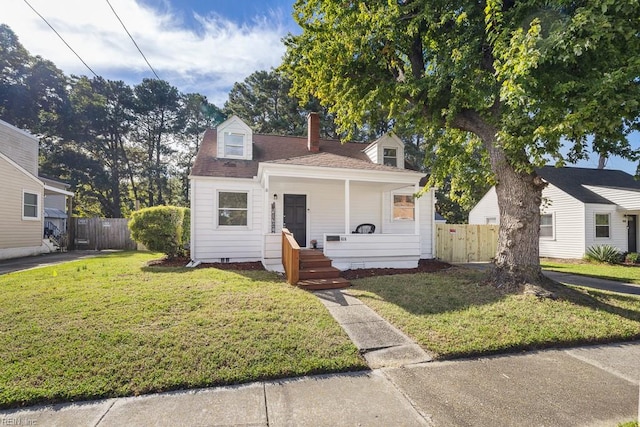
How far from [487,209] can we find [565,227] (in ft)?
13.5

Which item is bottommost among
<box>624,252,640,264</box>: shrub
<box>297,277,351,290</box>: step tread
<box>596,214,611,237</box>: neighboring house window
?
<box>624,252,640,264</box>: shrub

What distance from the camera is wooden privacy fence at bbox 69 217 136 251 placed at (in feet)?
55.2

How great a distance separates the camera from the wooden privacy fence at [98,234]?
1683 cm

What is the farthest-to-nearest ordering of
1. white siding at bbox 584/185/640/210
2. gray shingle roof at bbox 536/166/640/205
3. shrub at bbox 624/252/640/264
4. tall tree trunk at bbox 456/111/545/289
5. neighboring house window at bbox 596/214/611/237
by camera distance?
gray shingle roof at bbox 536/166/640/205 < neighboring house window at bbox 596/214/611/237 < white siding at bbox 584/185/640/210 < shrub at bbox 624/252/640/264 < tall tree trunk at bbox 456/111/545/289

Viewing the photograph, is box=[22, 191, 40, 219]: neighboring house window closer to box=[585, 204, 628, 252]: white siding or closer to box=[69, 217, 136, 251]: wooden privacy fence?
box=[69, 217, 136, 251]: wooden privacy fence

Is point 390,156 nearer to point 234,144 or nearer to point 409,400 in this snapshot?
point 234,144

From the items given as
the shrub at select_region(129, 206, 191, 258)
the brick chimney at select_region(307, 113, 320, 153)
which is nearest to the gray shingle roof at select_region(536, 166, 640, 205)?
the brick chimney at select_region(307, 113, 320, 153)

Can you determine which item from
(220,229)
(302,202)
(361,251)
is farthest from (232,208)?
(361,251)

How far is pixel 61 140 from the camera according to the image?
25.6 m

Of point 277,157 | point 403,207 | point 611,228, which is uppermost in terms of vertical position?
point 277,157

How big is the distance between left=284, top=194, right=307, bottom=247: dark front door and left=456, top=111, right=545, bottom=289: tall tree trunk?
6.35m

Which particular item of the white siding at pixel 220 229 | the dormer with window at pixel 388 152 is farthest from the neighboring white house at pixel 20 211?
the dormer with window at pixel 388 152

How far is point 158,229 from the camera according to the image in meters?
10.2

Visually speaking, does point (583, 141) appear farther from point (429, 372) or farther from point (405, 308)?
point (429, 372)
